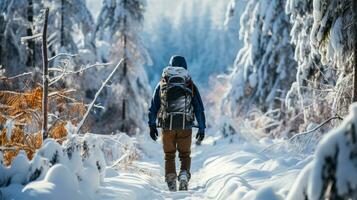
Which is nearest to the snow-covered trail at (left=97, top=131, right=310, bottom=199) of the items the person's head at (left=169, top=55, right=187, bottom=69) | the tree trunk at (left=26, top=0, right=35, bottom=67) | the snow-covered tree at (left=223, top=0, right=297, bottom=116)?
the person's head at (left=169, top=55, right=187, bottom=69)

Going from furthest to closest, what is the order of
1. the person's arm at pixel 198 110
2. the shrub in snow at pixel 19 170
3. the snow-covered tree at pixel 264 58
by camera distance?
1. the snow-covered tree at pixel 264 58
2. the person's arm at pixel 198 110
3. the shrub in snow at pixel 19 170

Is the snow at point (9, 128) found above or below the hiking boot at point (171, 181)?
above

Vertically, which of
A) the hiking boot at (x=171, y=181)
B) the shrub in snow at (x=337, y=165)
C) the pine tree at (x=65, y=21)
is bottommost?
the hiking boot at (x=171, y=181)

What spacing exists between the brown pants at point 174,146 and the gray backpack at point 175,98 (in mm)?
146

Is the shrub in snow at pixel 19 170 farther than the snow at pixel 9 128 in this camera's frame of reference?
No

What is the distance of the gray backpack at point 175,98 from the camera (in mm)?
6750

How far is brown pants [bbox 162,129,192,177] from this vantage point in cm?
693

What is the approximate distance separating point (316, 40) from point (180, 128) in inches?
84.2

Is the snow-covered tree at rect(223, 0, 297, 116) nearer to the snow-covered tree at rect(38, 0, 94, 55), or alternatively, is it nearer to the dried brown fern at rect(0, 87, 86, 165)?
the snow-covered tree at rect(38, 0, 94, 55)

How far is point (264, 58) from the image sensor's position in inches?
719

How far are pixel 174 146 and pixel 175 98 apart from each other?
706 millimetres

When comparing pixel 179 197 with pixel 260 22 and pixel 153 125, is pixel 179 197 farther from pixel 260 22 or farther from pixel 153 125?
pixel 260 22

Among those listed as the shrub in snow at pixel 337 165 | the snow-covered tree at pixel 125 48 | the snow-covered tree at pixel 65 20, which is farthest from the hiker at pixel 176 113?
the snow-covered tree at pixel 125 48

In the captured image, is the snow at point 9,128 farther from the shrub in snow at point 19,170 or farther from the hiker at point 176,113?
the hiker at point 176,113
